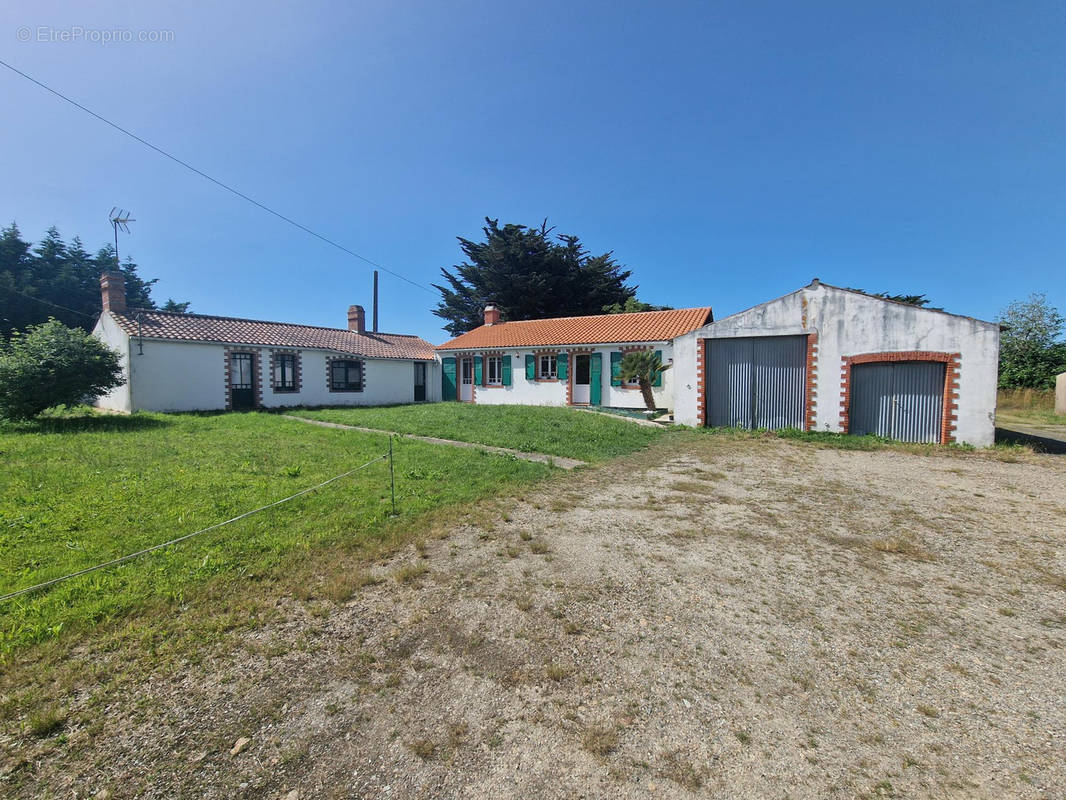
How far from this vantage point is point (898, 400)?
11.4 meters

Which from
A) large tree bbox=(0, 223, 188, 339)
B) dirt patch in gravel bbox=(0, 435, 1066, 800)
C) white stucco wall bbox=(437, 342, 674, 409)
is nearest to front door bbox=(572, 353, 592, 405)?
white stucco wall bbox=(437, 342, 674, 409)

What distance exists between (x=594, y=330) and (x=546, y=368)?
2794 millimetres

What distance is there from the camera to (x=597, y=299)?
33562 mm

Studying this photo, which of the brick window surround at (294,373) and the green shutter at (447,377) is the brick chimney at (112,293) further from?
the green shutter at (447,377)

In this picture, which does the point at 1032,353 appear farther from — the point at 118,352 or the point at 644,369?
the point at 118,352

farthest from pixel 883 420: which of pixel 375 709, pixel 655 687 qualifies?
pixel 375 709

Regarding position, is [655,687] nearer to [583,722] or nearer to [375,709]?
[583,722]

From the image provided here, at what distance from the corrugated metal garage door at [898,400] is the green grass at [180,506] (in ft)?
31.0

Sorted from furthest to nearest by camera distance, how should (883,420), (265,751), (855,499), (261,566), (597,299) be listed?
1. (597,299)
2. (883,420)
3. (855,499)
4. (261,566)
5. (265,751)

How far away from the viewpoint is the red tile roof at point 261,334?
16766 millimetres

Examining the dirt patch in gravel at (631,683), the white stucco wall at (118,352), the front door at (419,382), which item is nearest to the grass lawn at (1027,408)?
the dirt patch in gravel at (631,683)

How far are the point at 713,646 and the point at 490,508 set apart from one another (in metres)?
3.39

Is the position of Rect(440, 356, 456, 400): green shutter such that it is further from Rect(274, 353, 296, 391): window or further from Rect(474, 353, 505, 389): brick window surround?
Rect(274, 353, 296, 391): window

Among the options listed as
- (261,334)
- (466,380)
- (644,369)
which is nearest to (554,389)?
(644,369)
